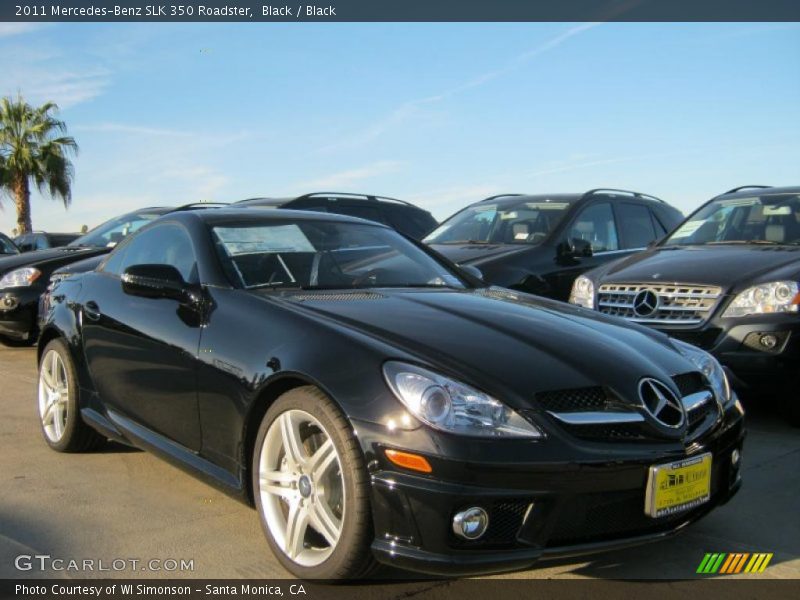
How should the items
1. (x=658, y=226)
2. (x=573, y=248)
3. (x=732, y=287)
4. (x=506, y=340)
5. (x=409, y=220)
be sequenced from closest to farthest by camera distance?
(x=506, y=340) → (x=732, y=287) → (x=573, y=248) → (x=658, y=226) → (x=409, y=220)

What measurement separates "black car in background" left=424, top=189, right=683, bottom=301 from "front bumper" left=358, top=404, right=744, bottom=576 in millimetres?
4568

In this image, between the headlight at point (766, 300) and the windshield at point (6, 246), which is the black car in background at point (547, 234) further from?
the windshield at point (6, 246)

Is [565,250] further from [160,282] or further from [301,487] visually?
[301,487]

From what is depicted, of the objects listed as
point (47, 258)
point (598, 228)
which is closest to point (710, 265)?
point (598, 228)

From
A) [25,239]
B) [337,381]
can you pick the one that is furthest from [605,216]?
[25,239]

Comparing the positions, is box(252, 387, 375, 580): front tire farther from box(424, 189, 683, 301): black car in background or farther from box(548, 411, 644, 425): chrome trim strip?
box(424, 189, 683, 301): black car in background

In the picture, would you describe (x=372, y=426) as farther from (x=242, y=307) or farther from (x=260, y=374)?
(x=242, y=307)

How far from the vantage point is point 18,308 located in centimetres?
836

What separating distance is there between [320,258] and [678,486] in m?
1.94

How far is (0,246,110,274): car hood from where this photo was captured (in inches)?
345

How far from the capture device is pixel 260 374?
3.03 meters

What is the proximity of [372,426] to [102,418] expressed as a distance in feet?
7.09

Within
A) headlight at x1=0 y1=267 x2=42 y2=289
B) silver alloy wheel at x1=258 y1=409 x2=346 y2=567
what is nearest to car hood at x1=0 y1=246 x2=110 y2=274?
headlight at x1=0 y1=267 x2=42 y2=289

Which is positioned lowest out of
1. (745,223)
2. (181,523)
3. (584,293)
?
(181,523)
